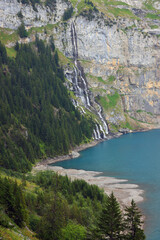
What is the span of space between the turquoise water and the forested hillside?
14.2m

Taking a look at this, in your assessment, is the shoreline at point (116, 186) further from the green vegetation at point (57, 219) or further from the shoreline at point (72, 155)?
the shoreline at point (72, 155)

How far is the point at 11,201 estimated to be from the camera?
42125 mm

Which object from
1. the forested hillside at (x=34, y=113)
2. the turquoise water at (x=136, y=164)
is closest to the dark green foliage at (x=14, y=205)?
the turquoise water at (x=136, y=164)

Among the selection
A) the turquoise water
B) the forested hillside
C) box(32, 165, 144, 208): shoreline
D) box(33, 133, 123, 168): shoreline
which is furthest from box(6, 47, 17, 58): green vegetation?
box(32, 165, 144, 208): shoreline

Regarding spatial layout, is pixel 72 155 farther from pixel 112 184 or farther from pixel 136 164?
pixel 112 184

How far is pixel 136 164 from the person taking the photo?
366 ft

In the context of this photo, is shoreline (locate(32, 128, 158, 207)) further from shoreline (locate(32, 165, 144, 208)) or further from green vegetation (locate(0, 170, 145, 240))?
green vegetation (locate(0, 170, 145, 240))

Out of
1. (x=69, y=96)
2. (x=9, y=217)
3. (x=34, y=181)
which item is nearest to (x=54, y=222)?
(x=9, y=217)

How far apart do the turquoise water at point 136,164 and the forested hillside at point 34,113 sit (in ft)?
46.7

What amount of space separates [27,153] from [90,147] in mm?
44844

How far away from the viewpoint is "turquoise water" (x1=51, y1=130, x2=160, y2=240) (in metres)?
65.5

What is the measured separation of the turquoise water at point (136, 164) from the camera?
65500 mm

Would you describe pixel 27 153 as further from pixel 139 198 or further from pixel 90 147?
pixel 139 198

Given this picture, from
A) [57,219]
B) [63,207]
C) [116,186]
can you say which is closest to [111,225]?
[57,219]
